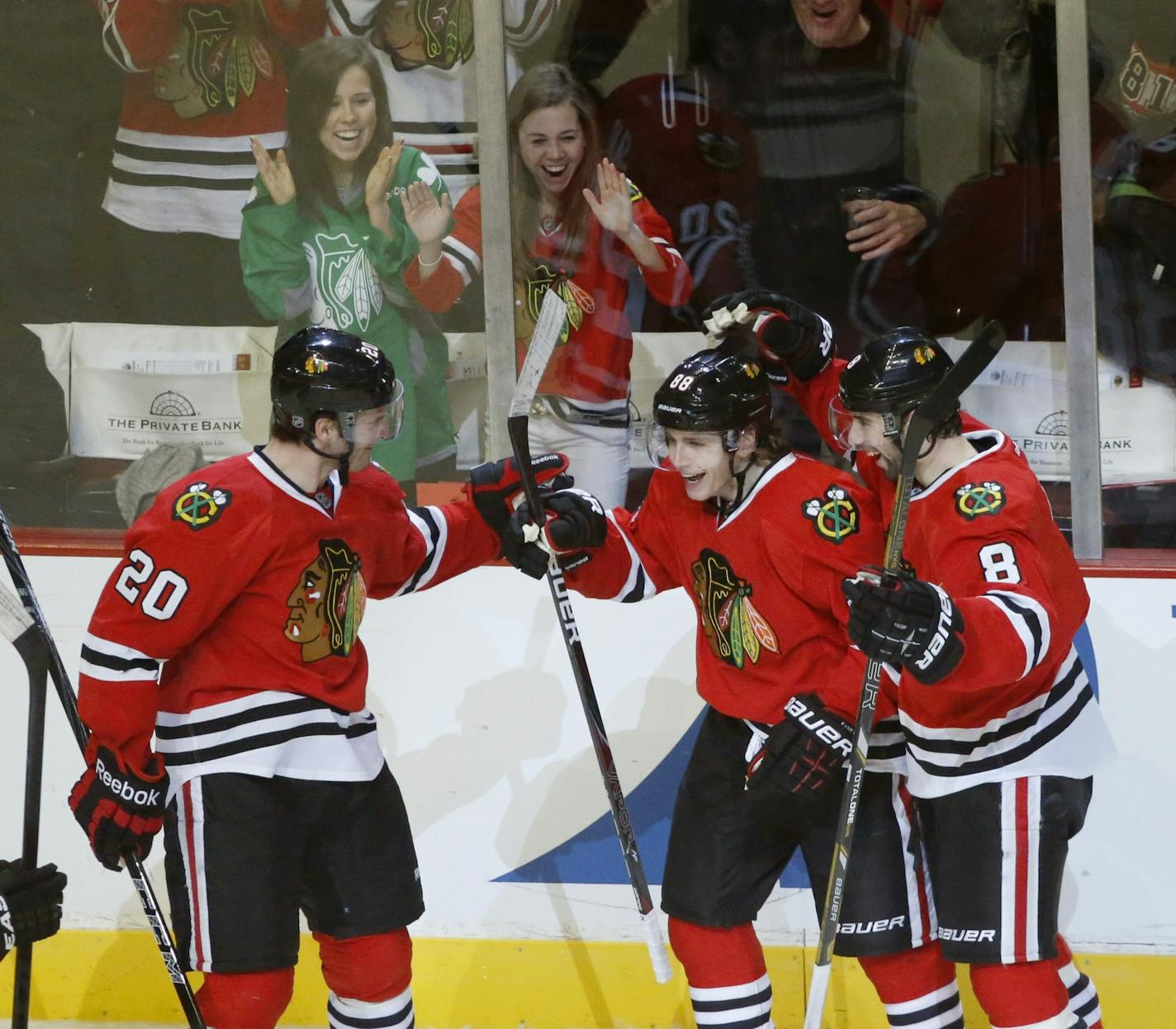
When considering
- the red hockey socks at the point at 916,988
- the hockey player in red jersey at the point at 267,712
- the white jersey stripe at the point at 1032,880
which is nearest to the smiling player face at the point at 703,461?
the hockey player in red jersey at the point at 267,712

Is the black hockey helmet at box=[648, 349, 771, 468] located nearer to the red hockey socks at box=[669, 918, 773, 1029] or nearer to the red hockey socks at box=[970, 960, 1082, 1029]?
the red hockey socks at box=[669, 918, 773, 1029]

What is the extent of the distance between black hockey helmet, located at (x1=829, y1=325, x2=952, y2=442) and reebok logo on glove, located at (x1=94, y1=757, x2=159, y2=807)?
127 cm

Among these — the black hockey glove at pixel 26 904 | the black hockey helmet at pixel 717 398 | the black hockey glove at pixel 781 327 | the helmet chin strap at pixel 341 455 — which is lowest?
the black hockey glove at pixel 26 904

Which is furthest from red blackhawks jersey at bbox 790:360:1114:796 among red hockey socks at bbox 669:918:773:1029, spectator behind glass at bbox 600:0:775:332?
spectator behind glass at bbox 600:0:775:332

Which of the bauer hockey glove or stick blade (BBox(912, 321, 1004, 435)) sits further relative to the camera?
the bauer hockey glove

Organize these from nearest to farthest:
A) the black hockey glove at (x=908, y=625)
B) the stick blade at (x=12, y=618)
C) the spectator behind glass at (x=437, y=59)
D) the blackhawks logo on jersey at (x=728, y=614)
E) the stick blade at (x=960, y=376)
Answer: the black hockey glove at (x=908, y=625) < the stick blade at (x=960, y=376) < the stick blade at (x=12, y=618) < the blackhawks logo on jersey at (x=728, y=614) < the spectator behind glass at (x=437, y=59)

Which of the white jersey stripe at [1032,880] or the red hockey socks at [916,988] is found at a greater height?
the white jersey stripe at [1032,880]

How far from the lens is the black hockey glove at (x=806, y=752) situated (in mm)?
2361

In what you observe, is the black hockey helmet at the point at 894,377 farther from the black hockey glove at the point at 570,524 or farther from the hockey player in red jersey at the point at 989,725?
the black hockey glove at the point at 570,524

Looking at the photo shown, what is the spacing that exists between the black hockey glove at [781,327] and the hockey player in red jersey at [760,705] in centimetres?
19

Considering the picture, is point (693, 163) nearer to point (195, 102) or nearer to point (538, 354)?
point (538, 354)

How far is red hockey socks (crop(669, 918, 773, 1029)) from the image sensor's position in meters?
2.50

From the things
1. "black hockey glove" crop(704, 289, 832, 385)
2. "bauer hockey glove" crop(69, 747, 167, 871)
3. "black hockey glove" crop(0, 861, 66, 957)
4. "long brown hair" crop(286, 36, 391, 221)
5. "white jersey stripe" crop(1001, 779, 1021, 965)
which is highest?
"long brown hair" crop(286, 36, 391, 221)

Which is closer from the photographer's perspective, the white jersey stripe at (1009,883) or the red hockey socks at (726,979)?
the white jersey stripe at (1009,883)
